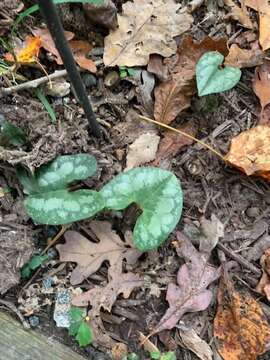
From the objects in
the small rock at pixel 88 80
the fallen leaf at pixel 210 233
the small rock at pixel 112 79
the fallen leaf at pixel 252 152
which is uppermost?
the small rock at pixel 88 80

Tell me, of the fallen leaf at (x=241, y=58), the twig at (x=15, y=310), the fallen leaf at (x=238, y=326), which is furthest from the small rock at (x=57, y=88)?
the fallen leaf at (x=238, y=326)

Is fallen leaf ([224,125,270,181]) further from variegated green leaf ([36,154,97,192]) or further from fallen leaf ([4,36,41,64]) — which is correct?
fallen leaf ([4,36,41,64])

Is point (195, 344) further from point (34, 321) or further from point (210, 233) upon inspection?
point (34, 321)

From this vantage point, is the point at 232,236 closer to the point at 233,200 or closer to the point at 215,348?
the point at 233,200

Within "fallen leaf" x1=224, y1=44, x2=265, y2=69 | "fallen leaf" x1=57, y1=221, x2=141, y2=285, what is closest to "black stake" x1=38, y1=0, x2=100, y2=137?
"fallen leaf" x1=57, y1=221, x2=141, y2=285

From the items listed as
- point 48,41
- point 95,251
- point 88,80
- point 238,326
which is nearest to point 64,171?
point 95,251

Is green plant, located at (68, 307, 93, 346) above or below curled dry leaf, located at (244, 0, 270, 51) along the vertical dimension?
below

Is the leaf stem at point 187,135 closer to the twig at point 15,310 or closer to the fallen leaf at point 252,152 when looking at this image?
the fallen leaf at point 252,152
